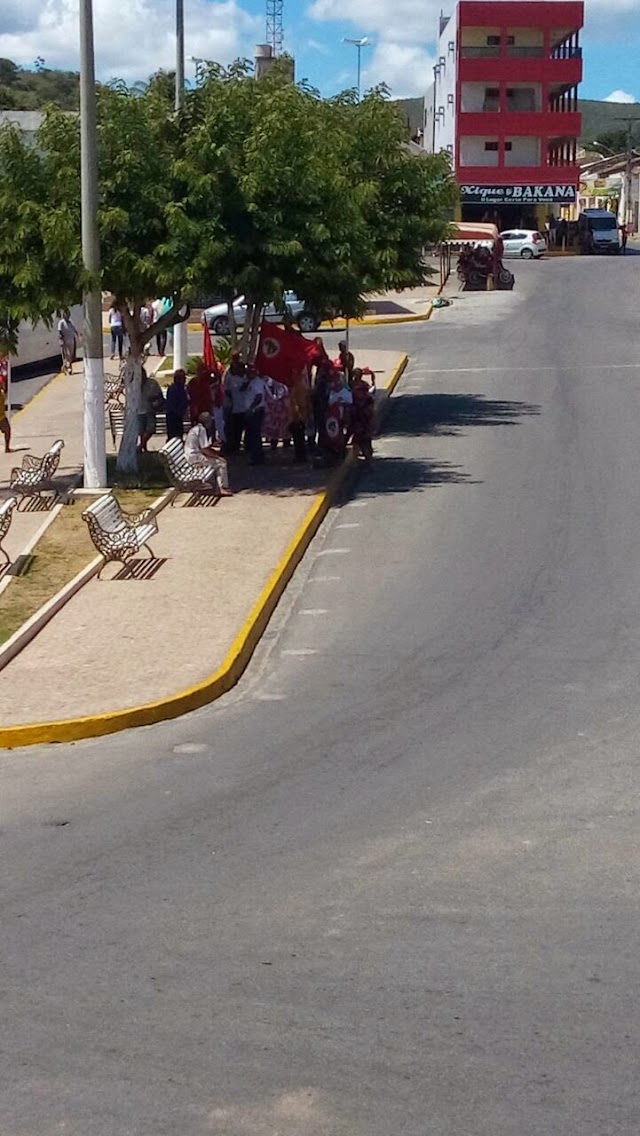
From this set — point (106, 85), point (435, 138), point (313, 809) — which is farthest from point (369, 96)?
point (435, 138)

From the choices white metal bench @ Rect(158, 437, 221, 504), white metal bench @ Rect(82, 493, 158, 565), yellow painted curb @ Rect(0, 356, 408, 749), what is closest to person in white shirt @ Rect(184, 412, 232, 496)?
white metal bench @ Rect(158, 437, 221, 504)

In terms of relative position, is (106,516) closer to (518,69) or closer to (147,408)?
(147,408)

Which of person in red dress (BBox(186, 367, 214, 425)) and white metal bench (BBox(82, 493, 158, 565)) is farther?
person in red dress (BBox(186, 367, 214, 425))

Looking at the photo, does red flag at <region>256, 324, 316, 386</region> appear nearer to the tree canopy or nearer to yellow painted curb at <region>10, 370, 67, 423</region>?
the tree canopy

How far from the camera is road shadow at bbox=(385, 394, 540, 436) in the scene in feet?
86.2

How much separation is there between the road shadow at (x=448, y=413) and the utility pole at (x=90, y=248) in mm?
7223

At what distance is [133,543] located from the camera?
15148 millimetres

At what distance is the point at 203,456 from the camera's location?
19781 mm

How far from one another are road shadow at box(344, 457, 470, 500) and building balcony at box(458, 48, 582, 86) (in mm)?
58087

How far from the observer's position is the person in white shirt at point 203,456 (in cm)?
1970

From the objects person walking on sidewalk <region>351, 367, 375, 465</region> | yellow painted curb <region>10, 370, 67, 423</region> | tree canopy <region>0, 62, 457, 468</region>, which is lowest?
yellow painted curb <region>10, 370, 67, 423</region>

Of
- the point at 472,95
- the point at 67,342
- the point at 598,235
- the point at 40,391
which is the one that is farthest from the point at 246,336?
the point at 472,95

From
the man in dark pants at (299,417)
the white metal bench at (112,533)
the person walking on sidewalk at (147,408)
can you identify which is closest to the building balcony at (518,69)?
the person walking on sidewalk at (147,408)

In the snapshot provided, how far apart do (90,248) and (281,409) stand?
4.82 m
